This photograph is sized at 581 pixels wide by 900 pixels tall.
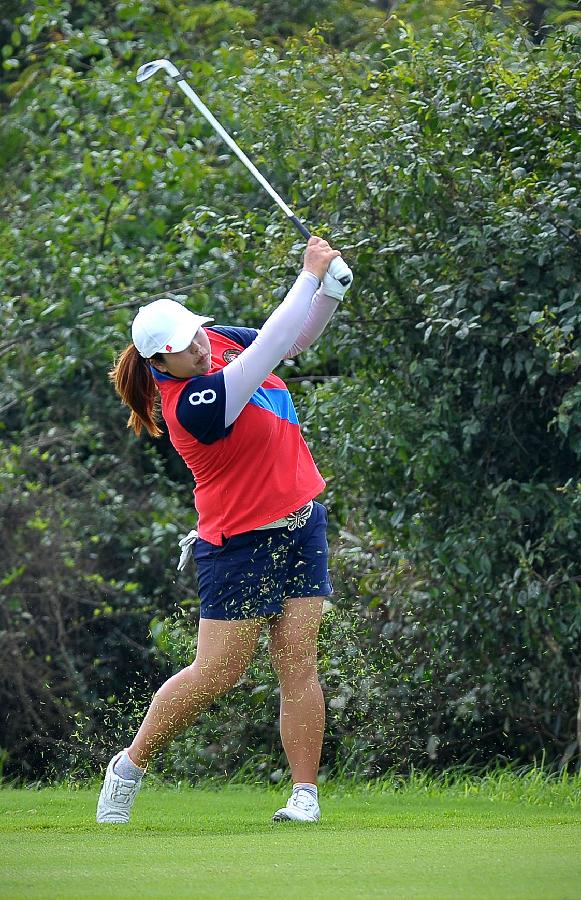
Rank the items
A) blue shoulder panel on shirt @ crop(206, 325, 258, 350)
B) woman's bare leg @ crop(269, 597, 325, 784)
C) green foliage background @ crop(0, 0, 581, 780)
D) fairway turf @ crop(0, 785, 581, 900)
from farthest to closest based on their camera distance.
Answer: green foliage background @ crop(0, 0, 581, 780) < blue shoulder panel on shirt @ crop(206, 325, 258, 350) < woman's bare leg @ crop(269, 597, 325, 784) < fairway turf @ crop(0, 785, 581, 900)

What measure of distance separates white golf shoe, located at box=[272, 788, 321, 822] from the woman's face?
5.09ft

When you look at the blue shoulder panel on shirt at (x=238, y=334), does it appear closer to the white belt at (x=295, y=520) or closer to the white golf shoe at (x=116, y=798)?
the white belt at (x=295, y=520)

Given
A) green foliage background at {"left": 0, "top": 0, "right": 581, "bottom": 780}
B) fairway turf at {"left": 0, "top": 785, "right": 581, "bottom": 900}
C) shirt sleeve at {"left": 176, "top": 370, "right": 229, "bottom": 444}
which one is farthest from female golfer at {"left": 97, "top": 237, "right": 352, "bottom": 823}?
green foliage background at {"left": 0, "top": 0, "right": 581, "bottom": 780}

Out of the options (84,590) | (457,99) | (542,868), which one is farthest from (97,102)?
(542,868)

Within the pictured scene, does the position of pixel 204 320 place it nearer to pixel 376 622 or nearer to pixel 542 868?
pixel 542 868

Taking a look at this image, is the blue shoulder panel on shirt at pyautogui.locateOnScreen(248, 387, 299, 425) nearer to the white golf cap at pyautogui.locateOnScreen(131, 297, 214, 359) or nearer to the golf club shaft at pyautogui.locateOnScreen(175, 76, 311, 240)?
the white golf cap at pyautogui.locateOnScreen(131, 297, 214, 359)

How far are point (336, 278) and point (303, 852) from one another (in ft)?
6.60

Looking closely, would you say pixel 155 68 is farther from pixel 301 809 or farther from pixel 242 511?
pixel 301 809

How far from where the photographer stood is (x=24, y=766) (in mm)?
8883

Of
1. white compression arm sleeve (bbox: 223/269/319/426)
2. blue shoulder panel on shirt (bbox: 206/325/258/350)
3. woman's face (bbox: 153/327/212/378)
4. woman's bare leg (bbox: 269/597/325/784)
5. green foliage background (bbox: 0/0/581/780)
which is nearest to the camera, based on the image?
white compression arm sleeve (bbox: 223/269/319/426)

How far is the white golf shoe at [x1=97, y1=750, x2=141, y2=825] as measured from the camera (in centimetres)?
505

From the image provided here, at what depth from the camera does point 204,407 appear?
475 centimetres

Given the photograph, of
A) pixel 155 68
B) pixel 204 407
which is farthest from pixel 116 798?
pixel 155 68

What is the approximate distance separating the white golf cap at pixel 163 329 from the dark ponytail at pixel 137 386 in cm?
20
